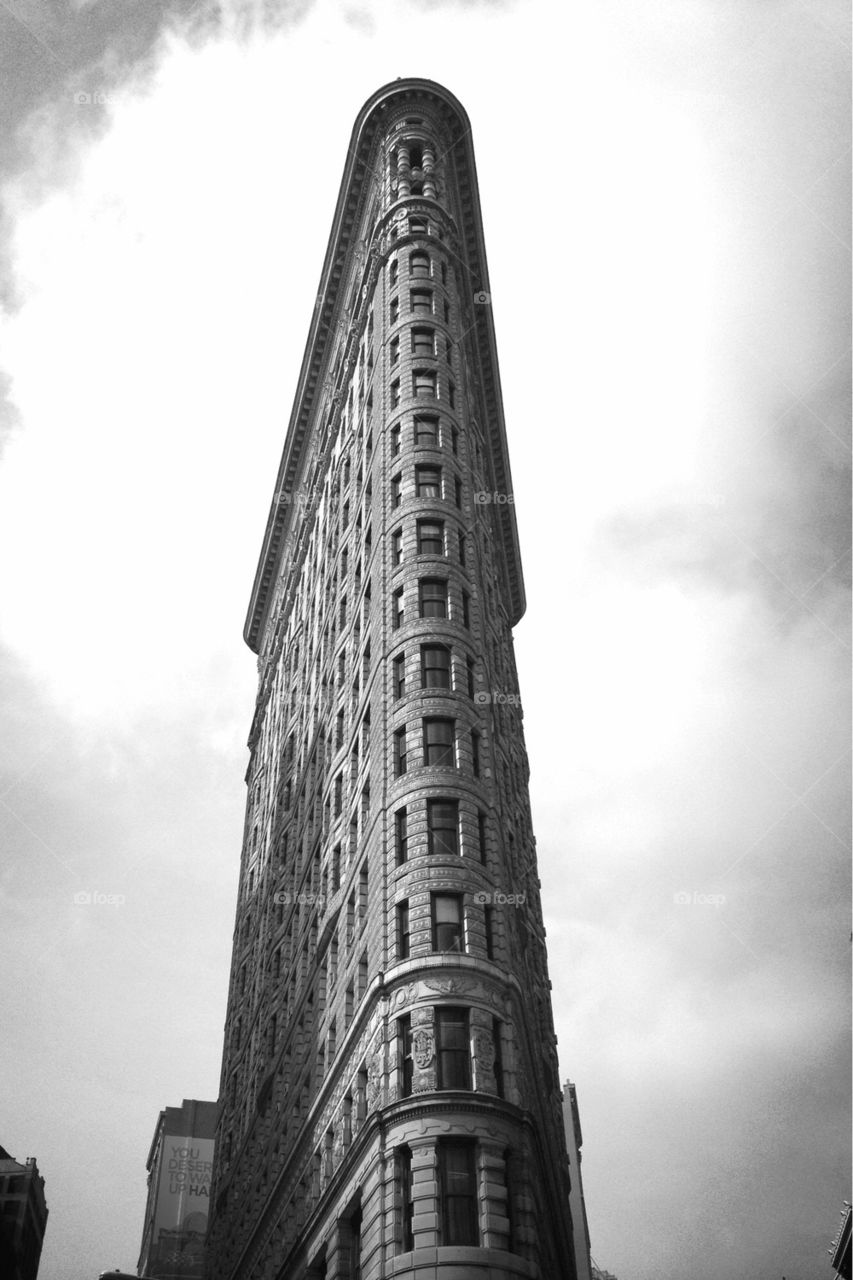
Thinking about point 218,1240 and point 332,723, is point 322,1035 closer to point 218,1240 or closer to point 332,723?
point 332,723

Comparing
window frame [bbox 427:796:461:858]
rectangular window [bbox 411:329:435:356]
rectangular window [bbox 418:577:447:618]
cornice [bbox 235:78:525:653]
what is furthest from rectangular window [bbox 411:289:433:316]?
window frame [bbox 427:796:461:858]

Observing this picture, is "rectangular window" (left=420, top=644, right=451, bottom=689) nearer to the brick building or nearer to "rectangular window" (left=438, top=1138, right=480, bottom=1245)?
the brick building

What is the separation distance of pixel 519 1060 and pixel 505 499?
212 feet

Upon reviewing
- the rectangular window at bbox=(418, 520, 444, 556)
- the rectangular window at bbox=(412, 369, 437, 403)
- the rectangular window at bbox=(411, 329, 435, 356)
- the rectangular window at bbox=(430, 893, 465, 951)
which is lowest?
the rectangular window at bbox=(430, 893, 465, 951)

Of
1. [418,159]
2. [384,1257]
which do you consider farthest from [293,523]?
[384,1257]

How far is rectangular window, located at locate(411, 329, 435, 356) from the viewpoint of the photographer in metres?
74.8

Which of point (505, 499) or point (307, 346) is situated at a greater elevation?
point (307, 346)

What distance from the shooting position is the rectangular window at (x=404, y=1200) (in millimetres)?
39594

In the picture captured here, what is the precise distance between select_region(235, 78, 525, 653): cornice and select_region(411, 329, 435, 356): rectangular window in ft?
68.9

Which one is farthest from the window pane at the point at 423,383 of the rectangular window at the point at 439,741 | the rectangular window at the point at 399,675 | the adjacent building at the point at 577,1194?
the adjacent building at the point at 577,1194

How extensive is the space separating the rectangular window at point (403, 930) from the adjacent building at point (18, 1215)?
408 feet

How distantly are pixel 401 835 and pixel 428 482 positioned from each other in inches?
891

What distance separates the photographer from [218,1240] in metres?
85.5

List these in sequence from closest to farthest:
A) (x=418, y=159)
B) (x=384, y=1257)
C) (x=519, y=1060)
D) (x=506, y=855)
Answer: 1. (x=384, y=1257)
2. (x=519, y=1060)
3. (x=506, y=855)
4. (x=418, y=159)
